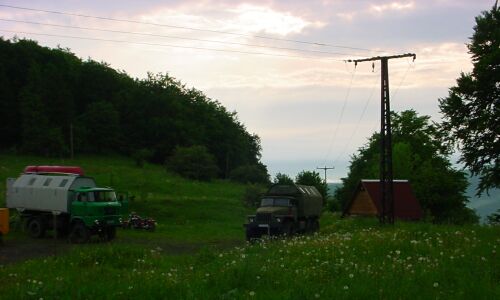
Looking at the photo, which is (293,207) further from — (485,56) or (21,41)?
(21,41)

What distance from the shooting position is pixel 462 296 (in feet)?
26.6

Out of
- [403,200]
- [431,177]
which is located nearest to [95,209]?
[403,200]

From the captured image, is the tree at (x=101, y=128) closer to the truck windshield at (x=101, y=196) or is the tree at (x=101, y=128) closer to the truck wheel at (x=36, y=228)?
the truck wheel at (x=36, y=228)

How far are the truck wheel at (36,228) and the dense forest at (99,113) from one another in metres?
51.4

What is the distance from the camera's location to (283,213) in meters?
31.6

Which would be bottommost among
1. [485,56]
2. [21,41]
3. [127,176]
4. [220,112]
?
[127,176]

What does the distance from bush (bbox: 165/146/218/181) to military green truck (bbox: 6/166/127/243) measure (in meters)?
50.3

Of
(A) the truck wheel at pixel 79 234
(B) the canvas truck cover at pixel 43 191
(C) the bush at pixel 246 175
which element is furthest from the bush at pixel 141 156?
(A) the truck wheel at pixel 79 234

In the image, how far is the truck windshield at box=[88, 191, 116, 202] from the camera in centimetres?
2917

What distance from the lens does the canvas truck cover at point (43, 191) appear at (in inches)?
1168

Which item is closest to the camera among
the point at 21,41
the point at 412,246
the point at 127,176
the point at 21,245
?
the point at 412,246

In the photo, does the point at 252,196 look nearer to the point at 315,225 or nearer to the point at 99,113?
the point at 315,225

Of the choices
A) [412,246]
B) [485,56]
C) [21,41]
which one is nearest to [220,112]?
[21,41]

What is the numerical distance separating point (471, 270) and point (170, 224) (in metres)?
31.7
